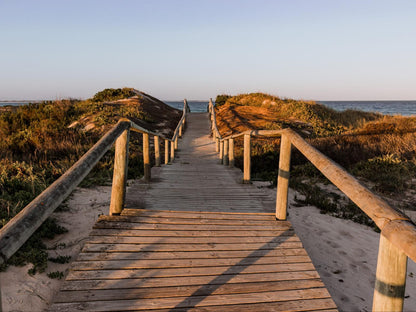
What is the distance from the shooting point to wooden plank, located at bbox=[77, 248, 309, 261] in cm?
273

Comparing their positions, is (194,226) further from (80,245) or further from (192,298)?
(80,245)

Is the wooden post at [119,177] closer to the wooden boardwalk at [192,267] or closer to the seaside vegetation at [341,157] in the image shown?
the wooden boardwalk at [192,267]

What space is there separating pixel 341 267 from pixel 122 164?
316cm

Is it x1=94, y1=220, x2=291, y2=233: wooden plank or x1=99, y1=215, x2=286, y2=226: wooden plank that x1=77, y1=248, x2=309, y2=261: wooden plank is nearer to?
x1=94, y1=220, x2=291, y2=233: wooden plank

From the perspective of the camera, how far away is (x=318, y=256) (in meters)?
4.02

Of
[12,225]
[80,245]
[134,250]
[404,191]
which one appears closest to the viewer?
[12,225]

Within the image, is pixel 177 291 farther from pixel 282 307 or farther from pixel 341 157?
pixel 341 157

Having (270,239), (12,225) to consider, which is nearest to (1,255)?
(12,225)

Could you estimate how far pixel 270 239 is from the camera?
128 inches

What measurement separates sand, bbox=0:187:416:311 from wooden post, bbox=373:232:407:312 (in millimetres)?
1857

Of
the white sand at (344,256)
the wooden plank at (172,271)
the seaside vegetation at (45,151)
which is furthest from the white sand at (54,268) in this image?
the white sand at (344,256)

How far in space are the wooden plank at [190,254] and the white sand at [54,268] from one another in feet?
1.91

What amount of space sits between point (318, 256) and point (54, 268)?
3.42 metres

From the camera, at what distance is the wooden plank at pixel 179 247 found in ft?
9.34
